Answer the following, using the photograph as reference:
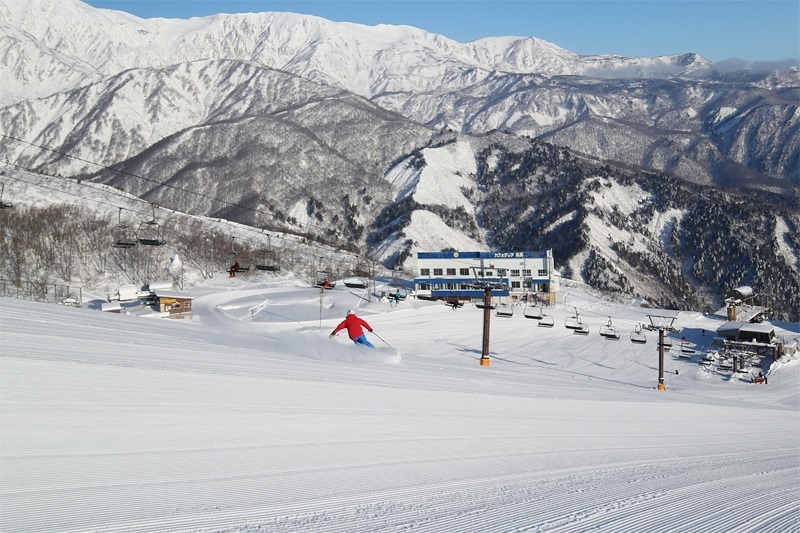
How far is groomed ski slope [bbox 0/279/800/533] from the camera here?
301 inches

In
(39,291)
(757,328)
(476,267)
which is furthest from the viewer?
(476,267)

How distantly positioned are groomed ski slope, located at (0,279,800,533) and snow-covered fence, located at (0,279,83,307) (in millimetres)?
40739

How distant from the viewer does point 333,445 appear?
10531 mm

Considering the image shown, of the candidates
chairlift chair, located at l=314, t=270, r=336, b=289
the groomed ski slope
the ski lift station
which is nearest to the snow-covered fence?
chairlift chair, located at l=314, t=270, r=336, b=289

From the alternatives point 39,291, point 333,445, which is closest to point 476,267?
point 39,291

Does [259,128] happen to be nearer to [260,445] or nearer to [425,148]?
[425,148]

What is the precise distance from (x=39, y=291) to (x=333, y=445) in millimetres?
59093

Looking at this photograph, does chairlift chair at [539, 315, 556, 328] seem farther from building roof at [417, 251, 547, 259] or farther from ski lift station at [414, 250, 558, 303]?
building roof at [417, 251, 547, 259]

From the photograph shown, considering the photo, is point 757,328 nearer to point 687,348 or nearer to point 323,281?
point 687,348

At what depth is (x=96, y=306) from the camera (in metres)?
56.5

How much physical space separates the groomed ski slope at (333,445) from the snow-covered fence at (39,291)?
1604 inches

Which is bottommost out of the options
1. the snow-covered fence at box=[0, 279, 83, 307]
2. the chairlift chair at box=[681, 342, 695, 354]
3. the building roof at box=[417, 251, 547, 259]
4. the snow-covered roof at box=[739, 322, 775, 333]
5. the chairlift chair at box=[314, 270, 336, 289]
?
the chairlift chair at box=[681, 342, 695, 354]

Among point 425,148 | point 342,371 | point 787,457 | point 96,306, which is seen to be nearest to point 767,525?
point 787,457

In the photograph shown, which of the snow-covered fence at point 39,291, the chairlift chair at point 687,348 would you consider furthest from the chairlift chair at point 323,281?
the chairlift chair at point 687,348
